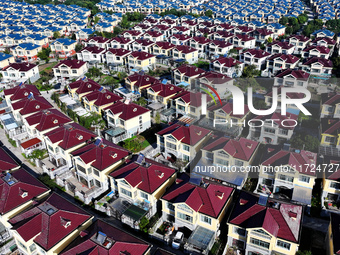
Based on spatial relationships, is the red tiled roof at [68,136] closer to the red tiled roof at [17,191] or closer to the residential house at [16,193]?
the residential house at [16,193]

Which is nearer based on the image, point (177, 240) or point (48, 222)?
point (48, 222)

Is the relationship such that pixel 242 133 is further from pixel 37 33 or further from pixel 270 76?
pixel 37 33

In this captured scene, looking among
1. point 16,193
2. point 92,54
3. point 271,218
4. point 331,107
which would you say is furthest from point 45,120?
point 331,107

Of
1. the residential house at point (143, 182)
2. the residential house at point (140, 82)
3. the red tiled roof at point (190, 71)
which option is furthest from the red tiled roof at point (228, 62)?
the residential house at point (143, 182)

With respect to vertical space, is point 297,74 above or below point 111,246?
above

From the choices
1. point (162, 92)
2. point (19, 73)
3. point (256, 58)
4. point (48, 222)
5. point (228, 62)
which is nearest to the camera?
point (48, 222)

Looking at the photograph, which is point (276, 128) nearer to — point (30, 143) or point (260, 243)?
point (260, 243)

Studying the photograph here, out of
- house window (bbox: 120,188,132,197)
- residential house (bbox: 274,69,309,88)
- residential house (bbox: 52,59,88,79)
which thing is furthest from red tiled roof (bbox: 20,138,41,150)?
residential house (bbox: 274,69,309,88)

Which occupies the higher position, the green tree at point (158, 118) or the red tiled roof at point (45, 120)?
the red tiled roof at point (45, 120)
